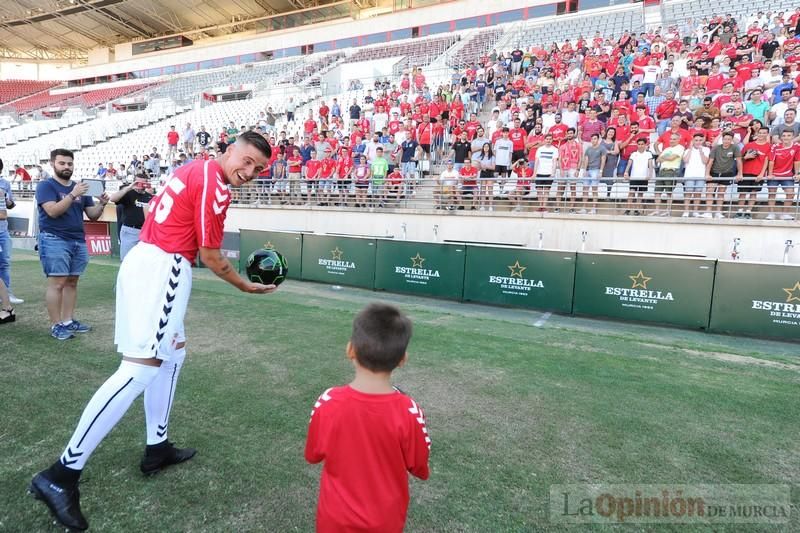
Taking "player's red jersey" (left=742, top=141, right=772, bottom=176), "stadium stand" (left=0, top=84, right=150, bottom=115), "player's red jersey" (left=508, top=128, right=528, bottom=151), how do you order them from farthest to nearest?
"stadium stand" (left=0, top=84, right=150, bottom=115), "player's red jersey" (left=508, top=128, right=528, bottom=151), "player's red jersey" (left=742, top=141, right=772, bottom=176)

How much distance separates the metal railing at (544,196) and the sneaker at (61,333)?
8.69 meters

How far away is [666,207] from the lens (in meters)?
10.4

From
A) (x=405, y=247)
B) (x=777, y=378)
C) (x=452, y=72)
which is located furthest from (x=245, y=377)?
(x=452, y=72)

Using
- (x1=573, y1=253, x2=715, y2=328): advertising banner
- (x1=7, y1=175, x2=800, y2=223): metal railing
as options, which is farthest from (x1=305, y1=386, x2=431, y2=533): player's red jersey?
(x1=7, y1=175, x2=800, y2=223): metal railing

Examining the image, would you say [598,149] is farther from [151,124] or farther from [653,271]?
[151,124]

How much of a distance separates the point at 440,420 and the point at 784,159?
9620 millimetres

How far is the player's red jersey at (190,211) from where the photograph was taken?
2.47 metres

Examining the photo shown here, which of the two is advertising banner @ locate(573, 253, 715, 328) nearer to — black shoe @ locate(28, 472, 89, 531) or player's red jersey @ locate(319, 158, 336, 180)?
black shoe @ locate(28, 472, 89, 531)

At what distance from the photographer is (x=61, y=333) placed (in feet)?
17.7

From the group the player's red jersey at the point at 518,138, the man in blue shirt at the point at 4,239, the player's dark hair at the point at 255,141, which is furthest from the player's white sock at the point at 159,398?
the player's red jersey at the point at 518,138

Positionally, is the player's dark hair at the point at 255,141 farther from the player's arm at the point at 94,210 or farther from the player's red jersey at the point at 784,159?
the player's red jersey at the point at 784,159

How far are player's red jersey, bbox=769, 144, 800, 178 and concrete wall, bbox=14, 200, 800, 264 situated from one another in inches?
40.2

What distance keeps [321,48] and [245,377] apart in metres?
40.0

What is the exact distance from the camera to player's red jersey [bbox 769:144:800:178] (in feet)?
29.1
